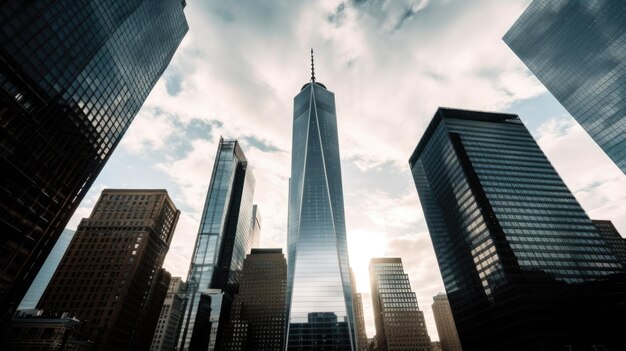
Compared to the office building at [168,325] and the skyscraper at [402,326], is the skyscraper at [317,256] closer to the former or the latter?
the office building at [168,325]

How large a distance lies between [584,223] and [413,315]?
122018 mm

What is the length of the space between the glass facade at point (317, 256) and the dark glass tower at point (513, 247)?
43.3m

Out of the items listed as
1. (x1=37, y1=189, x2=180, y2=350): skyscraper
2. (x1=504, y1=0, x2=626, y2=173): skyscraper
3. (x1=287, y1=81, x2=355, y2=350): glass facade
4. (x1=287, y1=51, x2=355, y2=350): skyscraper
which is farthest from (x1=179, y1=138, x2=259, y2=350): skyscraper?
(x1=504, y1=0, x2=626, y2=173): skyscraper

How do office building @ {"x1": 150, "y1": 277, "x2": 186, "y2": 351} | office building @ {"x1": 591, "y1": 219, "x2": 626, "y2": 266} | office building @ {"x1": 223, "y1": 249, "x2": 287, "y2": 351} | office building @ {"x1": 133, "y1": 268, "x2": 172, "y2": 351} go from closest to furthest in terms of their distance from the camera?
1. office building @ {"x1": 133, "y1": 268, "x2": 172, "y2": 351}
2. office building @ {"x1": 591, "y1": 219, "x2": 626, "y2": 266}
3. office building @ {"x1": 150, "y1": 277, "x2": 186, "y2": 351}
4. office building @ {"x1": 223, "y1": 249, "x2": 287, "y2": 351}

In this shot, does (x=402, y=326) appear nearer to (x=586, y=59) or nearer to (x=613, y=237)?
(x=613, y=237)

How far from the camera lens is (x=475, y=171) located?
111 metres

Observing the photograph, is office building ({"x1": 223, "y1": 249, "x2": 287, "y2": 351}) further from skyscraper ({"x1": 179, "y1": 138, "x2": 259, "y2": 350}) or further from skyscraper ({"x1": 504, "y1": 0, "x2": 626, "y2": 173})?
skyscraper ({"x1": 504, "y1": 0, "x2": 626, "y2": 173})

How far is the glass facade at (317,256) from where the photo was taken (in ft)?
383

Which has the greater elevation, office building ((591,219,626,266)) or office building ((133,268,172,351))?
office building ((591,219,626,266))

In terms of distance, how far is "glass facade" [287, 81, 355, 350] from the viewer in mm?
116688

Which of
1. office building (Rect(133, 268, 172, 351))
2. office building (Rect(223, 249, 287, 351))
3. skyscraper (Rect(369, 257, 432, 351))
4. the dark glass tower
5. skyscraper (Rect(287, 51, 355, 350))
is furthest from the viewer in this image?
skyscraper (Rect(369, 257, 432, 351))

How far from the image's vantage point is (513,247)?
9331 centimetres

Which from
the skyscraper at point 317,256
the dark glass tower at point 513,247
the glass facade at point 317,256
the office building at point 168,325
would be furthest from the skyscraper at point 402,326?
the office building at point 168,325

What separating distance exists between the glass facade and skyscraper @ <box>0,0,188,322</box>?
79.3m
